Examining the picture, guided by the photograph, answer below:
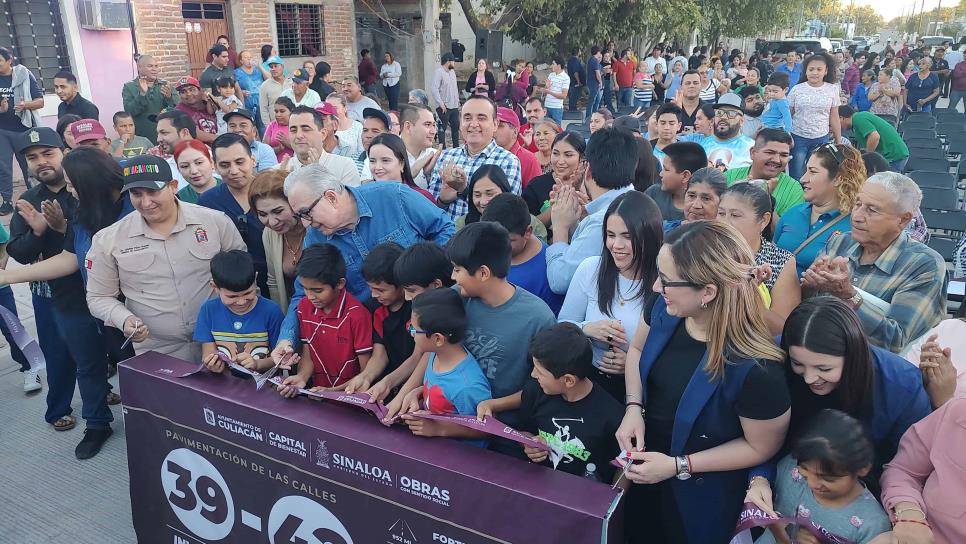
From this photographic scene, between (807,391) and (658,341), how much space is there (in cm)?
50

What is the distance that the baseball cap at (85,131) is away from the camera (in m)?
5.30

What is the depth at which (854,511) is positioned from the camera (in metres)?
2.02

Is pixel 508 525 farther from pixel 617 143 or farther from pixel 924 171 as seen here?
pixel 924 171

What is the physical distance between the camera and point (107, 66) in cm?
1045

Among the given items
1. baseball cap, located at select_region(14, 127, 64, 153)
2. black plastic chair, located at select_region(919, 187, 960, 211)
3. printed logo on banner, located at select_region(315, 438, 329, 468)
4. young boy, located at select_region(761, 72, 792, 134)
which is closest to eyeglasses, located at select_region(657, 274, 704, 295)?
printed logo on banner, located at select_region(315, 438, 329, 468)

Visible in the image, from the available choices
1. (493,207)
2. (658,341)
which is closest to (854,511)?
(658,341)

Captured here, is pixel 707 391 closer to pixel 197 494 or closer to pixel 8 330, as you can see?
pixel 197 494

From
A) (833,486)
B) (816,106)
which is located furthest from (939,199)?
(833,486)

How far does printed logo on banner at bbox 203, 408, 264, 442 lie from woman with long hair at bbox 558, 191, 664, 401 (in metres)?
1.38

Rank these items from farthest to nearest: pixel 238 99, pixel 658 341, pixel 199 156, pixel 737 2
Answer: pixel 737 2
pixel 238 99
pixel 199 156
pixel 658 341

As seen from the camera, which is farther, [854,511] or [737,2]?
[737,2]

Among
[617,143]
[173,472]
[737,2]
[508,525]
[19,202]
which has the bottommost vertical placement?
[173,472]

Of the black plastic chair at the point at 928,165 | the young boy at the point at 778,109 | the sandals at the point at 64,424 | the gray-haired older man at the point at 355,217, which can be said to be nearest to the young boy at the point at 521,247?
the gray-haired older man at the point at 355,217

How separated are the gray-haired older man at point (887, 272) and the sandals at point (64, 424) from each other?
4498mm
